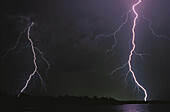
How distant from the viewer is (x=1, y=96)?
37.4 meters

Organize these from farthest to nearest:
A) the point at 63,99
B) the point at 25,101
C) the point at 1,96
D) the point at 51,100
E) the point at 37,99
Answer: the point at 63,99 → the point at 51,100 → the point at 37,99 → the point at 25,101 → the point at 1,96

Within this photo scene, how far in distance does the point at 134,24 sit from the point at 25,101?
3263cm

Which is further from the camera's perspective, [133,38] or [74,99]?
[74,99]

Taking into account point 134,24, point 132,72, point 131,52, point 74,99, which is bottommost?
point 74,99

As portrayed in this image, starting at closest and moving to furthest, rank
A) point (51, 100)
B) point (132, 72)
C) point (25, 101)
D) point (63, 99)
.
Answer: point (132, 72) → point (25, 101) → point (51, 100) → point (63, 99)

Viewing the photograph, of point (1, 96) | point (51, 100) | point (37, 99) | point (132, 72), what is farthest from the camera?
point (51, 100)

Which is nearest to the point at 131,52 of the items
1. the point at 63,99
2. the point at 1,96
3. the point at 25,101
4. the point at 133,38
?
the point at 133,38

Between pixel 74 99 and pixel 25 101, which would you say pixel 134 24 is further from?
pixel 74 99

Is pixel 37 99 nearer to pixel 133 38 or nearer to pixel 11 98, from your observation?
pixel 11 98

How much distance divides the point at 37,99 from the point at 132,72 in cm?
3786

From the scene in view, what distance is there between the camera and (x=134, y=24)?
2003 centimetres

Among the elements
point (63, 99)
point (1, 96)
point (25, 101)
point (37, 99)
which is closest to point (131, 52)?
point (1, 96)

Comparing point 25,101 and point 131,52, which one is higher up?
point 131,52

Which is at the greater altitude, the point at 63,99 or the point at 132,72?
the point at 132,72
